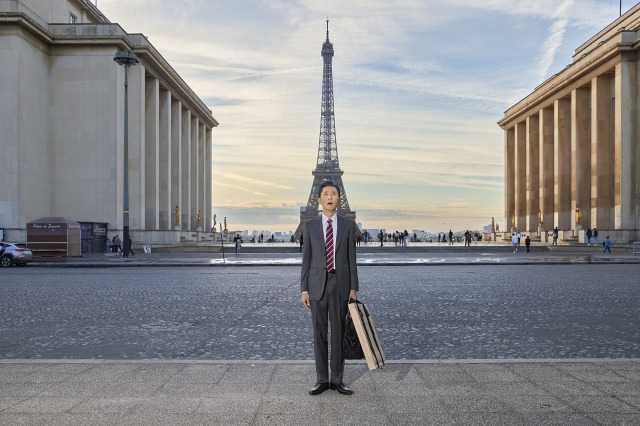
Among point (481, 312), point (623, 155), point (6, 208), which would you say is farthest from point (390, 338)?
point (623, 155)

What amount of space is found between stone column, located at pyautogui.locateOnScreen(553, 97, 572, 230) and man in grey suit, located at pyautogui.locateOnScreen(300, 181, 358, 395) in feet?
201

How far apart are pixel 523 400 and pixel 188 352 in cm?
422

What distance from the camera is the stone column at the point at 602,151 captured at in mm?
54000

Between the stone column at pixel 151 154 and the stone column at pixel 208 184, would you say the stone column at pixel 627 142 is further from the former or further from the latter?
the stone column at pixel 208 184

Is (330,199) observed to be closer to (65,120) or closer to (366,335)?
(366,335)

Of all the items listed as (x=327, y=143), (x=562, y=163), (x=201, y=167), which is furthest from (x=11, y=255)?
(x=327, y=143)

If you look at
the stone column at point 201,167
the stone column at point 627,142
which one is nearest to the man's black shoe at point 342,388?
the stone column at point 627,142

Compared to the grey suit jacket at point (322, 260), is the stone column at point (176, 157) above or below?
above

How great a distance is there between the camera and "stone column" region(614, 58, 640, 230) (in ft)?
164

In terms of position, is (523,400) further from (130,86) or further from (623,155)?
(623,155)

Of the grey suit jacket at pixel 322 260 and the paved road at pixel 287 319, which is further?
the paved road at pixel 287 319

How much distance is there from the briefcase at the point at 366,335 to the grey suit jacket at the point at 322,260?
0.19 metres

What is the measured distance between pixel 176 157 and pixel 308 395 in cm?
5895

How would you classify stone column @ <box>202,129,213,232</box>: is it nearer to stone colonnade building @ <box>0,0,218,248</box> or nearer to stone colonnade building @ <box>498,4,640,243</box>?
stone colonnade building @ <box>0,0,218,248</box>
